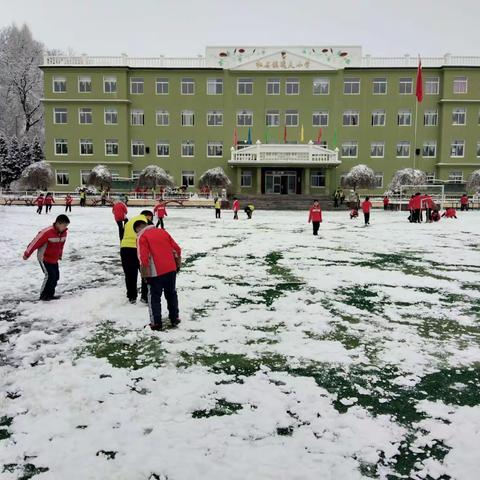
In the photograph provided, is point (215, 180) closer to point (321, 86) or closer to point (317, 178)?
point (317, 178)

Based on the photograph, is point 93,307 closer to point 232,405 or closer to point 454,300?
point 232,405

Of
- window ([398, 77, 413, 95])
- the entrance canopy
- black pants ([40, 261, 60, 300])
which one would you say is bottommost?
black pants ([40, 261, 60, 300])

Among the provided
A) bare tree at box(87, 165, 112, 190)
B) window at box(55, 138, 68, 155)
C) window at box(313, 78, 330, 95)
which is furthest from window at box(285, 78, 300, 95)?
window at box(55, 138, 68, 155)

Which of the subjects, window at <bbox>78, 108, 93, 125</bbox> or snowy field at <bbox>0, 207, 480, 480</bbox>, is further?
window at <bbox>78, 108, 93, 125</bbox>

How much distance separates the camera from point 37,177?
143ft

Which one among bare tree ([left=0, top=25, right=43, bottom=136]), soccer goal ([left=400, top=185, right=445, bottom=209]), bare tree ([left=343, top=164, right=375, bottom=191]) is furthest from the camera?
bare tree ([left=0, top=25, right=43, bottom=136])

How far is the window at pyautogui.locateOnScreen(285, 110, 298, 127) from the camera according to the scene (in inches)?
1887

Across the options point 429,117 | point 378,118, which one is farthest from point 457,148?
point 378,118

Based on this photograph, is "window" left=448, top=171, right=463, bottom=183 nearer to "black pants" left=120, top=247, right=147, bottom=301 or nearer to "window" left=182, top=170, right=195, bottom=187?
"window" left=182, top=170, right=195, bottom=187

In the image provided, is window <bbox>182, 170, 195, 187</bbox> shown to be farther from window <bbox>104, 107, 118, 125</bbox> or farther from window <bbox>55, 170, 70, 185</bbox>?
window <bbox>55, 170, 70, 185</bbox>

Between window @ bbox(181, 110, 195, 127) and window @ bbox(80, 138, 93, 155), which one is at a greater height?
window @ bbox(181, 110, 195, 127)

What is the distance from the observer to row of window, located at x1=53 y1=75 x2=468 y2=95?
47.1 metres

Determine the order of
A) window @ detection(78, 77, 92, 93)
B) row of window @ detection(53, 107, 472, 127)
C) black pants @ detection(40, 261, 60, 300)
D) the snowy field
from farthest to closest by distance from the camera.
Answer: window @ detection(78, 77, 92, 93), row of window @ detection(53, 107, 472, 127), black pants @ detection(40, 261, 60, 300), the snowy field

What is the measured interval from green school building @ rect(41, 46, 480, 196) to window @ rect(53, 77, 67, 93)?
0.15 m
